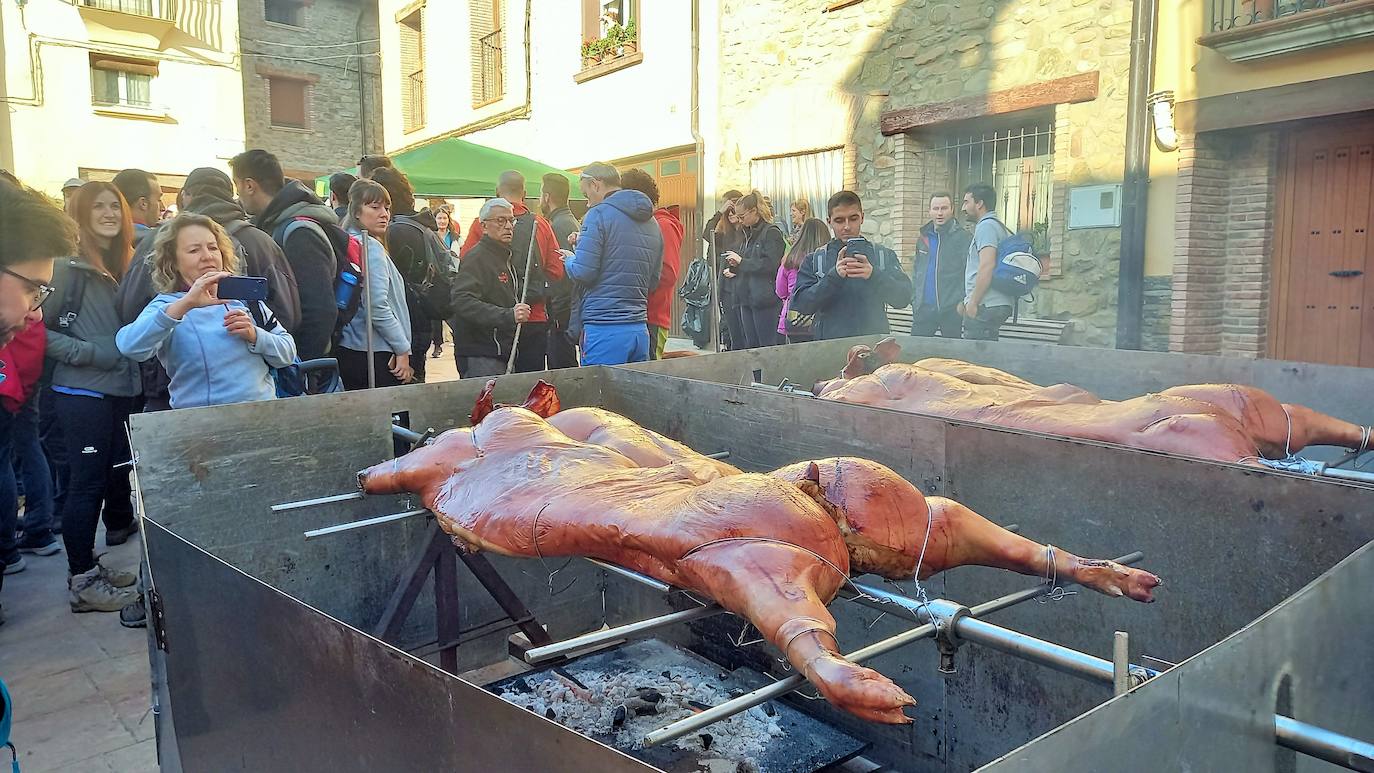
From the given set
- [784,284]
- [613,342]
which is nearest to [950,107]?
[784,284]

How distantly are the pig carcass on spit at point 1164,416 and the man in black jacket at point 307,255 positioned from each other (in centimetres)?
285

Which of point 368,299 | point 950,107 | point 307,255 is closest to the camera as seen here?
point 307,255

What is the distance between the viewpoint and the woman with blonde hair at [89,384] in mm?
4141

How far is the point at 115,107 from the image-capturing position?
19609 millimetres

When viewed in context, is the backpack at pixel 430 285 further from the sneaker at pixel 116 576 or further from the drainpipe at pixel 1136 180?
the drainpipe at pixel 1136 180

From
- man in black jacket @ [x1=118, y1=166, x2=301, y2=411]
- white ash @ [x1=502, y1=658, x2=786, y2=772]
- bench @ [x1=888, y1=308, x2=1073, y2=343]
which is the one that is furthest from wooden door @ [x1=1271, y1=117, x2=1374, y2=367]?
man in black jacket @ [x1=118, y1=166, x2=301, y2=411]

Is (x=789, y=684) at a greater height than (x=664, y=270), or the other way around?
(x=664, y=270)

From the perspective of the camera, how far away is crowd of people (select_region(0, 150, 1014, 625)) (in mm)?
3523

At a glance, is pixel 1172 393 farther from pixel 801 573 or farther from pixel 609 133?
pixel 609 133

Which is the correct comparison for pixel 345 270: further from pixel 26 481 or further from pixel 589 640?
pixel 589 640

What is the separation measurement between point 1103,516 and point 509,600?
1.81 metres

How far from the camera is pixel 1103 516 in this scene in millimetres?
2121

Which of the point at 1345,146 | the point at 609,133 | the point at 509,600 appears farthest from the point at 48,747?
the point at 609,133

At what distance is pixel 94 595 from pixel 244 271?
1632 mm
